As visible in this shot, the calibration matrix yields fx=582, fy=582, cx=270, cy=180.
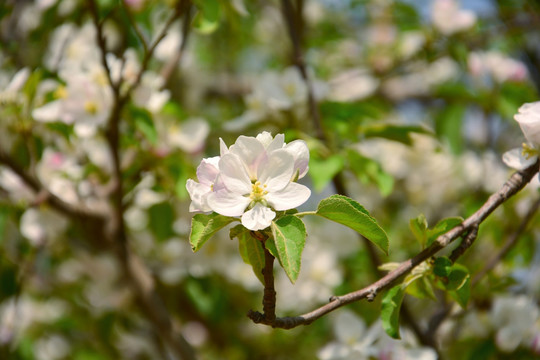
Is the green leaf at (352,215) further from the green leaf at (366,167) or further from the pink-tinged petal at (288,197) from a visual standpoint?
the green leaf at (366,167)

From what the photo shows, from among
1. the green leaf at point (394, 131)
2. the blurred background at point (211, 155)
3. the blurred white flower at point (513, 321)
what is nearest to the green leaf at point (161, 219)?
the blurred background at point (211, 155)

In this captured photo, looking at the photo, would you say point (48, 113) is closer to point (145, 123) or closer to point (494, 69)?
point (145, 123)

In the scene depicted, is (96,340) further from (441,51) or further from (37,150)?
(441,51)

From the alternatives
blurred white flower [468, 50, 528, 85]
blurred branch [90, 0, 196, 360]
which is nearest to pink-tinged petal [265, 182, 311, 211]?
blurred branch [90, 0, 196, 360]

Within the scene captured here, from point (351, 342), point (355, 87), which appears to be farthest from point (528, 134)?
point (355, 87)

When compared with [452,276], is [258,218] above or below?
above

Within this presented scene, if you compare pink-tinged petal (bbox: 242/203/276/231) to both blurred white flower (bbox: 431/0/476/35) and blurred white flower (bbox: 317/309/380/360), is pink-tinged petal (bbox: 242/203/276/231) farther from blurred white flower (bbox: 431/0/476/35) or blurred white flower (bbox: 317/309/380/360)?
blurred white flower (bbox: 431/0/476/35)
